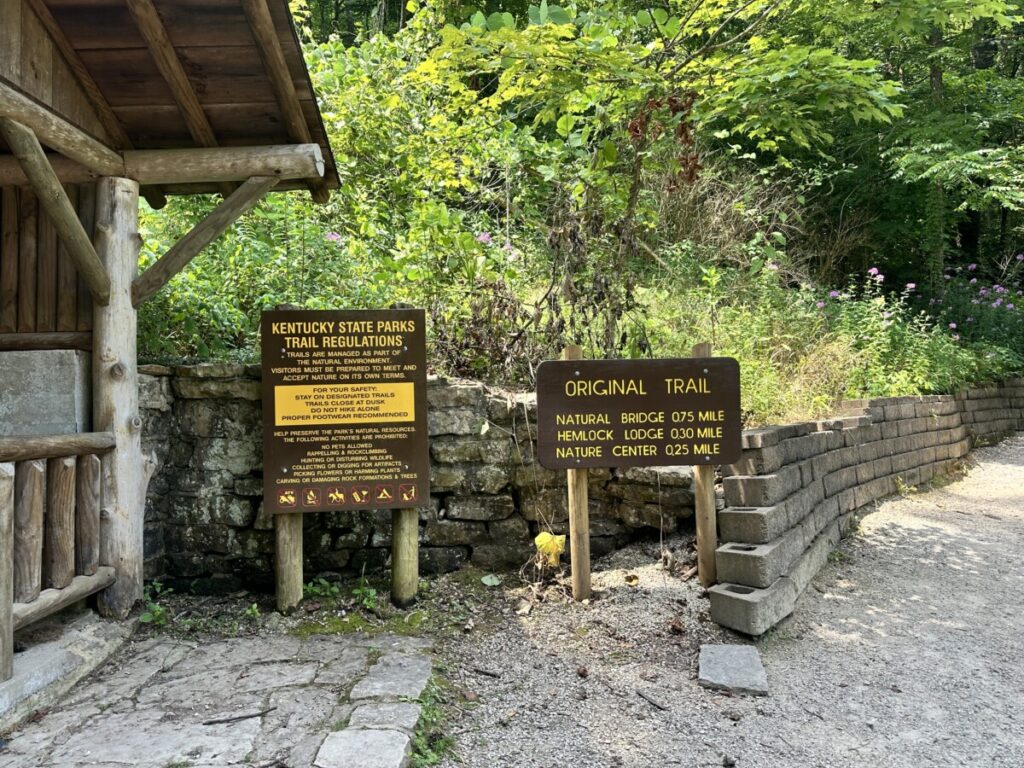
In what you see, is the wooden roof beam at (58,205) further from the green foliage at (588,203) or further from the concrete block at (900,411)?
the concrete block at (900,411)

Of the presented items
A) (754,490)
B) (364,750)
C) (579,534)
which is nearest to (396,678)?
(364,750)

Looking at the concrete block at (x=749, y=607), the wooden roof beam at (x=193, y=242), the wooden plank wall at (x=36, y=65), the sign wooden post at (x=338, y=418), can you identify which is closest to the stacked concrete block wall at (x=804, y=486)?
the concrete block at (x=749, y=607)

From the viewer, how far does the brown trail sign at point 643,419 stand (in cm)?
424

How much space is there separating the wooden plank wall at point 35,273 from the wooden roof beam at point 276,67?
140cm

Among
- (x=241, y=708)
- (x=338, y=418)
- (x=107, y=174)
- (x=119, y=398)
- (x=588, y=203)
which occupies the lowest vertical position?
(x=241, y=708)

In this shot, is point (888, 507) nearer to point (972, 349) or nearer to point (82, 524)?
point (972, 349)

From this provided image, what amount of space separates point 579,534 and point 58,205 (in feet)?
11.5

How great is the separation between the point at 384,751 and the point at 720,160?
35.0 feet

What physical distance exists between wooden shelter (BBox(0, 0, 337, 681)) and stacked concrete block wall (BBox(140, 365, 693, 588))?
0.47 metres

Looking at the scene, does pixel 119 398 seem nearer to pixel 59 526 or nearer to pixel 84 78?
pixel 59 526

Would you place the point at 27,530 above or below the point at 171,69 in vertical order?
below

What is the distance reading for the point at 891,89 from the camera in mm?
4512

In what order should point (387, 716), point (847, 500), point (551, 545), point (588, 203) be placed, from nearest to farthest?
point (387, 716)
point (551, 545)
point (588, 203)
point (847, 500)

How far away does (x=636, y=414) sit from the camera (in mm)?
4273
